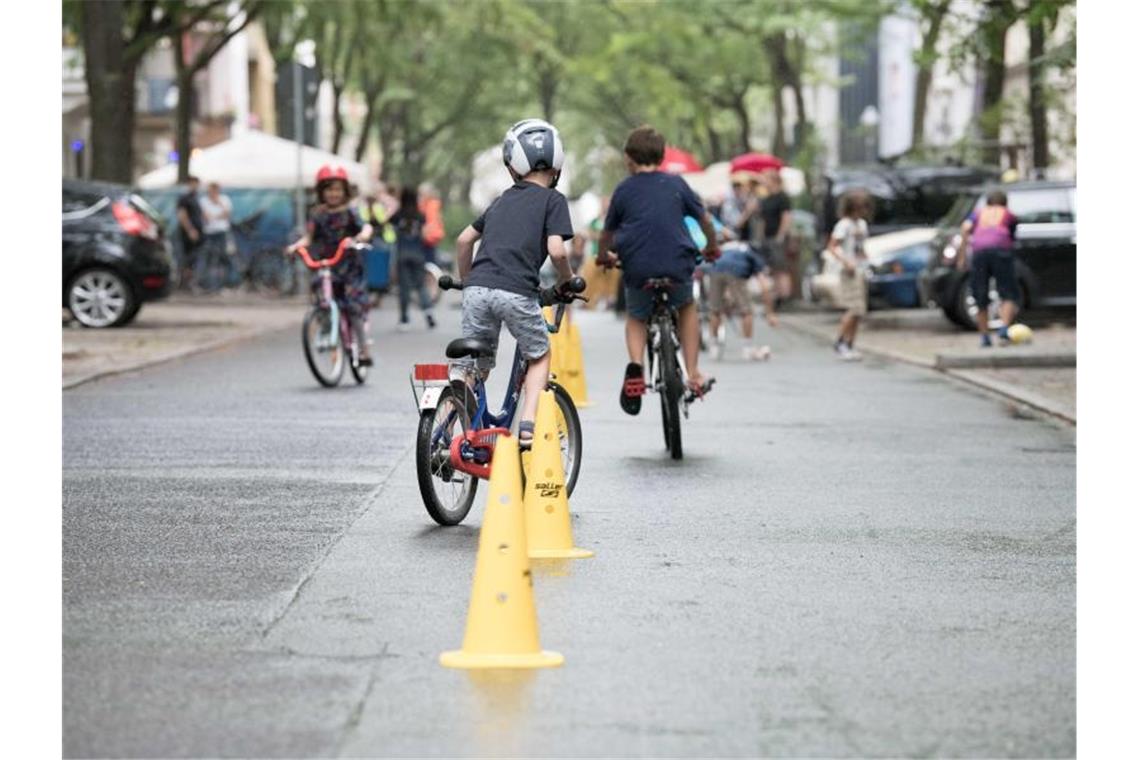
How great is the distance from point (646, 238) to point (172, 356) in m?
9.12

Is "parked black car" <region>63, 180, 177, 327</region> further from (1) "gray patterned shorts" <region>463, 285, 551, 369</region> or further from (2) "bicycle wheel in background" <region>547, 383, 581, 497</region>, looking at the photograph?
(1) "gray patterned shorts" <region>463, 285, 551, 369</region>

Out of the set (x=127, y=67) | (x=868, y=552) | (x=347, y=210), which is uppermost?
(x=127, y=67)

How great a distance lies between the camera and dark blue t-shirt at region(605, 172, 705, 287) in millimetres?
12844

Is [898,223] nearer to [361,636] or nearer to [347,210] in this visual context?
[347,210]

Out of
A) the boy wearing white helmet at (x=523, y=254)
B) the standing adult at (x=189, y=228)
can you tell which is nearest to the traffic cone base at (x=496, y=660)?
the boy wearing white helmet at (x=523, y=254)

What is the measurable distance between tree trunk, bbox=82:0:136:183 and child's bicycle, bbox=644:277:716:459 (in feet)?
58.5

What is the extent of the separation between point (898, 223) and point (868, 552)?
24.0 m

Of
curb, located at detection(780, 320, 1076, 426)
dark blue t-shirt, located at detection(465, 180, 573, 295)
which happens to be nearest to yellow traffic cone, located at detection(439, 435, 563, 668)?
dark blue t-shirt, located at detection(465, 180, 573, 295)

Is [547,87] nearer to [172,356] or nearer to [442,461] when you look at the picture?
[172,356]

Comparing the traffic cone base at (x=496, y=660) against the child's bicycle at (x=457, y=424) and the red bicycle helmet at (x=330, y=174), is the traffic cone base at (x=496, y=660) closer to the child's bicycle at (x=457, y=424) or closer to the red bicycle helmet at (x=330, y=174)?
the child's bicycle at (x=457, y=424)

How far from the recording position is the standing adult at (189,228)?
118 ft

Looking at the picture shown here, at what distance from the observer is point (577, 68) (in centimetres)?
5403

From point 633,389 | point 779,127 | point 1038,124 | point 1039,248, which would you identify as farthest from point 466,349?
point 779,127
